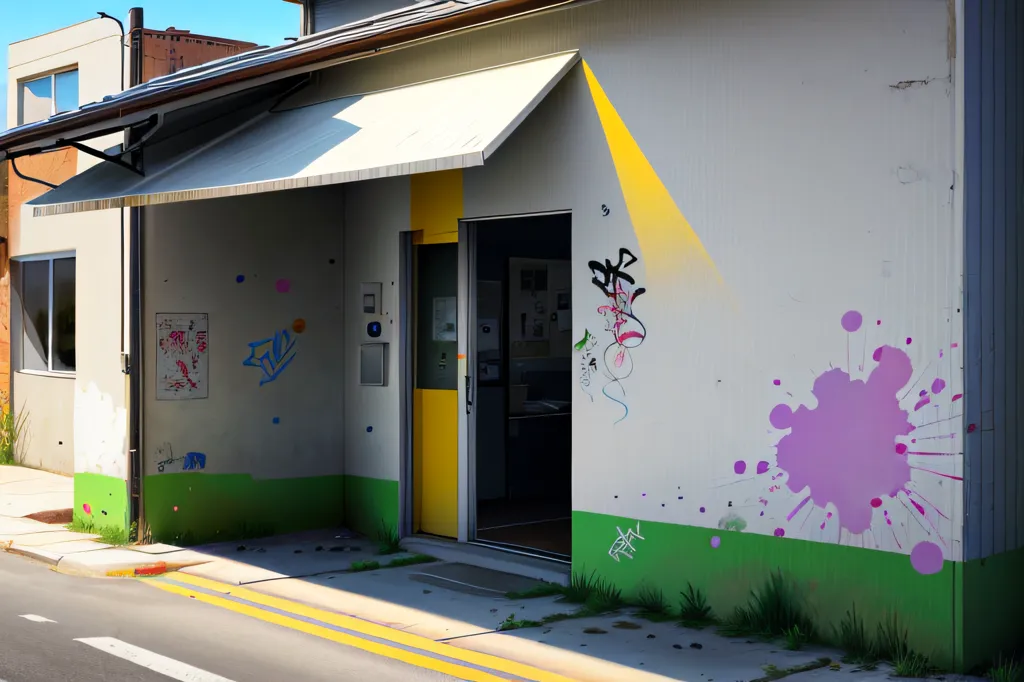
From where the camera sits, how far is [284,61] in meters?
8.66

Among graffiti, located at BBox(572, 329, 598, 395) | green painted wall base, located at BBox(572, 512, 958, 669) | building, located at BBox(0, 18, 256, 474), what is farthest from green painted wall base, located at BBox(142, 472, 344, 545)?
graffiti, located at BBox(572, 329, 598, 395)

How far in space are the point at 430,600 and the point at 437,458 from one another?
1902 millimetres

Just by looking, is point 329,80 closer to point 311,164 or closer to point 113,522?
point 311,164

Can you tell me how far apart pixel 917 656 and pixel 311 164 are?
5135mm

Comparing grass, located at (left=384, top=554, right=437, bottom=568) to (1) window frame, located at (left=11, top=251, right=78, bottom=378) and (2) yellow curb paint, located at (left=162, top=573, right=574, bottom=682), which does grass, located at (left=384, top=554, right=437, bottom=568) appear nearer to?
(2) yellow curb paint, located at (left=162, top=573, right=574, bottom=682)

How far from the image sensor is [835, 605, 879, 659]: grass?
606 cm

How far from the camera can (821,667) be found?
5988 millimetres

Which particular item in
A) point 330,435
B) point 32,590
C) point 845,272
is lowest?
point 32,590

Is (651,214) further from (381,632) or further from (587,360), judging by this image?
(381,632)

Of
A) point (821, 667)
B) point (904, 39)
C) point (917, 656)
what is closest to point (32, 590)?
point (821, 667)

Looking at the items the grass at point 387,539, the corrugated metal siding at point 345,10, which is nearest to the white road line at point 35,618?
the grass at point 387,539

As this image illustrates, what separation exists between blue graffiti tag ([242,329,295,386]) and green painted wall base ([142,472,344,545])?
39.5 inches

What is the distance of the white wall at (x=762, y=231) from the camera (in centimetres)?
595

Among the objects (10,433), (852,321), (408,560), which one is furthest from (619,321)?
(10,433)
